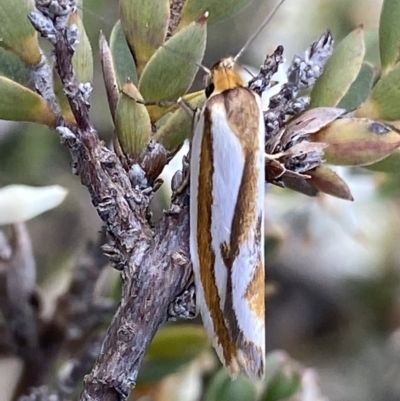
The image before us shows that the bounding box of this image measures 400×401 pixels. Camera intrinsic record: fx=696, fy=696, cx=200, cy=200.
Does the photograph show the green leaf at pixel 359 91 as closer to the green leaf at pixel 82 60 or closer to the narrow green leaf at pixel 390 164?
the narrow green leaf at pixel 390 164

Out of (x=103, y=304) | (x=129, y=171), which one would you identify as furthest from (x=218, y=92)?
(x=103, y=304)

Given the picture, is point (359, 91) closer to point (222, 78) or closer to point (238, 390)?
point (222, 78)

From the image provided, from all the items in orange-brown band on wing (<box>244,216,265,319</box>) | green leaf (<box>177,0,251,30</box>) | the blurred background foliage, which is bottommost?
the blurred background foliage

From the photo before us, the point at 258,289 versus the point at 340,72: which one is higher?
the point at 340,72

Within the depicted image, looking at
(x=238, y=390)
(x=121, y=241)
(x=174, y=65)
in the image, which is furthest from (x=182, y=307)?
(x=238, y=390)

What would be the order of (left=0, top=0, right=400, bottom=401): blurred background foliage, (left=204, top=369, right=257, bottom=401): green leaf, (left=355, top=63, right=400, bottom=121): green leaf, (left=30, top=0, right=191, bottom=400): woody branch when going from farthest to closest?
(left=0, top=0, right=400, bottom=401): blurred background foliage
(left=204, top=369, right=257, bottom=401): green leaf
(left=355, top=63, right=400, bottom=121): green leaf
(left=30, top=0, right=191, bottom=400): woody branch

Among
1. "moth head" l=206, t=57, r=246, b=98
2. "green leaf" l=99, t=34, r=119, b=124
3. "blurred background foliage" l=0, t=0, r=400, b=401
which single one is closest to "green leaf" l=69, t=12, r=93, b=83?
"green leaf" l=99, t=34, r=119, b=124

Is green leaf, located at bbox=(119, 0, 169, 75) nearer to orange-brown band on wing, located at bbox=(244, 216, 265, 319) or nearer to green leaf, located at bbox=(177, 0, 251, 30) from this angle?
green leaf, located at bbox=(177, 0, 251, 30)
